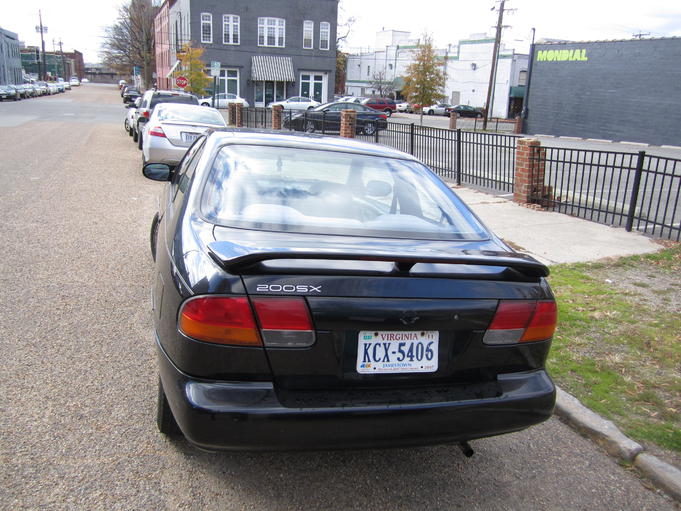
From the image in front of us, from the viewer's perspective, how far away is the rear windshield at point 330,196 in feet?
10.0

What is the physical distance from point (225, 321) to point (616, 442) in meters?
2.41

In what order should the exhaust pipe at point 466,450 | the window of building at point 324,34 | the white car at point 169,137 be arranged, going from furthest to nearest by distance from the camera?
the window of building at point 324,34, the white car at point 169,137, the exhaust pipe at point 466,450

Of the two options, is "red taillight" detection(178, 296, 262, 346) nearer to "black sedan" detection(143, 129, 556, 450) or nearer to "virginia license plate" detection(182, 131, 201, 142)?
"black sedan" detection(143, 129, 556, 450)

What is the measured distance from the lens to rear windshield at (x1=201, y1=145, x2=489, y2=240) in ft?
10.0

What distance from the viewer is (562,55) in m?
37.0

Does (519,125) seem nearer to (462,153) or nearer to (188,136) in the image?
(462,153)

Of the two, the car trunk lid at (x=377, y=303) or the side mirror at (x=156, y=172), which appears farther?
the side mirror at (x=156, y=172)

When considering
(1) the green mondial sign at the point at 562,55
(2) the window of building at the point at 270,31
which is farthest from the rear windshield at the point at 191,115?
(2) the window of building at the point at 270,31

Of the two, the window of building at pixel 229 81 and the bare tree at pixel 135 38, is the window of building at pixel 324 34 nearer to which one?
the window of building at pixel 229 81

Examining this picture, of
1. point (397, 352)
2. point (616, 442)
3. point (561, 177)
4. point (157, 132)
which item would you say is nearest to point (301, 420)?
point (397, 352)

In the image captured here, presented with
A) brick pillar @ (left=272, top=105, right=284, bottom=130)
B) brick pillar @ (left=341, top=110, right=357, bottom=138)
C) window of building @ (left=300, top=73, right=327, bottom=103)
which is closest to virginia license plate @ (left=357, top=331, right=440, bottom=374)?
brick pillar @ (left=341, top=110, right=357, bottom=138)

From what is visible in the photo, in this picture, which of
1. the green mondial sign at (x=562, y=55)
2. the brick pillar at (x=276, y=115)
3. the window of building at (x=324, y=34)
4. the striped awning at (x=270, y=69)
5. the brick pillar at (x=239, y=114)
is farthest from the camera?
the window of building at (x=324, y=34)

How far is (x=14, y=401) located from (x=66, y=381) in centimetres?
34

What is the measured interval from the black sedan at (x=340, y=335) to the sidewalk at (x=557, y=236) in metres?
4.47
